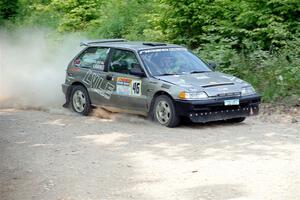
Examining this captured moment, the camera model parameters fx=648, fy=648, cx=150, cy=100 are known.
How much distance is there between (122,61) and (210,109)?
2548 mm

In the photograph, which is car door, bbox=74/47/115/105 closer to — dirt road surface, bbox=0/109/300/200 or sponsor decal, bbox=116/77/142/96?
sponsor decal, bbox=116/77/142/96

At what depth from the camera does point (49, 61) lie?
80.3 feet

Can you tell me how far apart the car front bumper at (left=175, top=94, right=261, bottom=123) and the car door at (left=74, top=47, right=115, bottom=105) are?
7.35 ft

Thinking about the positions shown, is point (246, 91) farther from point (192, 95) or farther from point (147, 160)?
point (147, 160)

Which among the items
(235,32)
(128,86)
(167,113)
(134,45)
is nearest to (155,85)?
(167,113)

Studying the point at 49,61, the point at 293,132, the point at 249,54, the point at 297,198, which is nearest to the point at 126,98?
the point at 293,132

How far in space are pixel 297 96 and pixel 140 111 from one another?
357 centimetres

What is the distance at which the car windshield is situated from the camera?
13.1m

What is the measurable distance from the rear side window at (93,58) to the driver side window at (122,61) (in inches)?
12.7

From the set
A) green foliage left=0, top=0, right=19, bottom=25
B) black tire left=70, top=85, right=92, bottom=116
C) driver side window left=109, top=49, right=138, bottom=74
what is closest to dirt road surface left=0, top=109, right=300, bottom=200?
black tire left=70, top=85, right=92, bottom=116

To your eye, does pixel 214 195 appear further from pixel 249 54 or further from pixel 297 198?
pixel 249 54

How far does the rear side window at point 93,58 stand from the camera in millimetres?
14148

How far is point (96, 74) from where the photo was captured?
46.4 feet

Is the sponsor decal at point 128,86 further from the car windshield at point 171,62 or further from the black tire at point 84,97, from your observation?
the black tire at point 84,97
